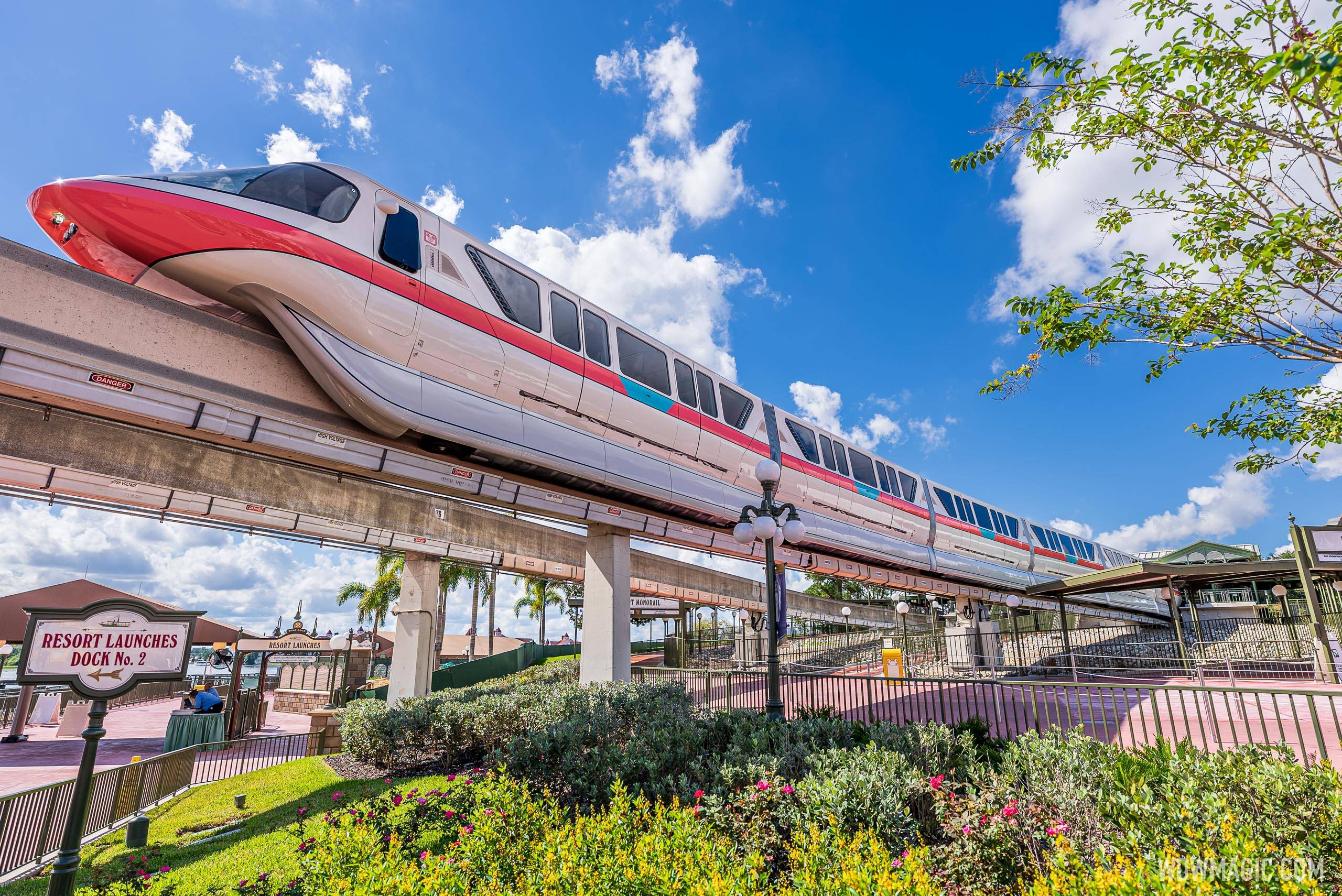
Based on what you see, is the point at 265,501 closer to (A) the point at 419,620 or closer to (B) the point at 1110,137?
(A) the point at 419,620

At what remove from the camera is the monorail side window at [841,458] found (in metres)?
16.3

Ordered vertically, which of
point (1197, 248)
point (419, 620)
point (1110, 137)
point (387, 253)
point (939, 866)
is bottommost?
point (939, 866)

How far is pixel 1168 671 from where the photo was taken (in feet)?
70.4

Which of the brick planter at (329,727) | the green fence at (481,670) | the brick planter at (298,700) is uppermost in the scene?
the green fence at (481,670)

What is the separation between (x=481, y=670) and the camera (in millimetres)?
25438

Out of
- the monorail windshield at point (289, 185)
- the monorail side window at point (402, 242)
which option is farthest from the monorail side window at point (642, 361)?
the monorail windshield at point (289, 185)

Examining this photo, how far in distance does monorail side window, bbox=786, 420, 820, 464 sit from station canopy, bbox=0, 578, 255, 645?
51.4 feet

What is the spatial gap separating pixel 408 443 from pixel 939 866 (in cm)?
695

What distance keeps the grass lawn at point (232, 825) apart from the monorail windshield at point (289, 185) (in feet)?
20.6

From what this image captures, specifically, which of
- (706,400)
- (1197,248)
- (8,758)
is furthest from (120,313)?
(8,758)

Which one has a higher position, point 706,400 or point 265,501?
point 706,400

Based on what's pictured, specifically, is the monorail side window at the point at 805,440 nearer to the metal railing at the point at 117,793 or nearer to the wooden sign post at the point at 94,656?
the wooden sign post at the point at 94,656

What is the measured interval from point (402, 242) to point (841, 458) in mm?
12231

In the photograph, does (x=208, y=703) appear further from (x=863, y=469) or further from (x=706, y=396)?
(x=863, y=469)
